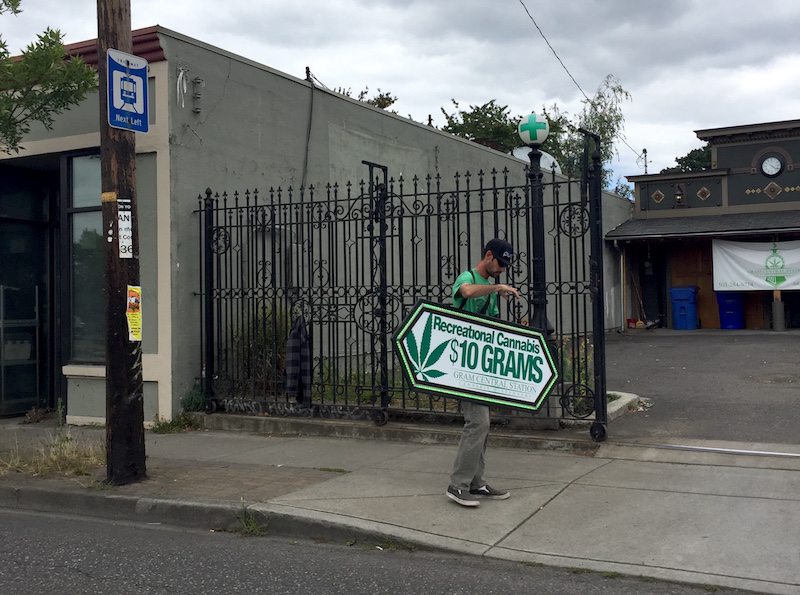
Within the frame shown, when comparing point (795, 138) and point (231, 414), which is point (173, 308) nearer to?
point (231, 414)

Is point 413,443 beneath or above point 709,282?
beneath

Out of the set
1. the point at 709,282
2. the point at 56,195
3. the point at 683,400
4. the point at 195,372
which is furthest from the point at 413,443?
the point at 709,282

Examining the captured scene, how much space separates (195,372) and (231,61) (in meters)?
4.05

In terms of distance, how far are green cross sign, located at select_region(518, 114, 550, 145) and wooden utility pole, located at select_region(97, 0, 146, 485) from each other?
3859 mm

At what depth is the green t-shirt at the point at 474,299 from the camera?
19.3 ft

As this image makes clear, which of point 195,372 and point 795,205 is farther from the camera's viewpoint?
point 795,205

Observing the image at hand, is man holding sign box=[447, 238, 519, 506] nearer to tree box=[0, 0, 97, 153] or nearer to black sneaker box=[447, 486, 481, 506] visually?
black sneaker box=[447, 486, 481, 506]

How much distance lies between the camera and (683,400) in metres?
9.73

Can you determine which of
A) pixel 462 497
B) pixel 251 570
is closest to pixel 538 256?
pixel 462 497

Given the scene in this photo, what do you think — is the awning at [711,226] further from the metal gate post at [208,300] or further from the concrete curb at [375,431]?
the metal gate post at [208,300]

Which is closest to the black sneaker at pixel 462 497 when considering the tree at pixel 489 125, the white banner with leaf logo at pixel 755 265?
the white banner with leaf logo at pixel 755 265

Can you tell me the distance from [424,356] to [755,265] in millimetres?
17130

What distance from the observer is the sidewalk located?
4758mm

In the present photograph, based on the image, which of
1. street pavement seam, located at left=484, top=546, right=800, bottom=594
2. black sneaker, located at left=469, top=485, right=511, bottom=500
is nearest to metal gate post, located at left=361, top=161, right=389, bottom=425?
black sneaker, located at left=469, top=485, right=511, bottom=500
